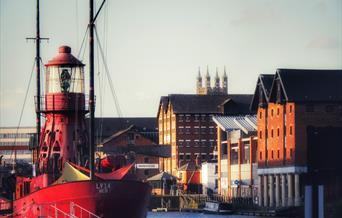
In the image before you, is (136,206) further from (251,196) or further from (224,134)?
(224,134)

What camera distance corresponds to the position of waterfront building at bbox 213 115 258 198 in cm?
12775

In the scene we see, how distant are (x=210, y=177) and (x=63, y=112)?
90652mm

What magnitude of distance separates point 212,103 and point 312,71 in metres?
73.5

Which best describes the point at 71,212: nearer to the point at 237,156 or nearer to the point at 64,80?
the point at 64,80

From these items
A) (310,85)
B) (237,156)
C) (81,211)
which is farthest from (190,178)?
(81,211)

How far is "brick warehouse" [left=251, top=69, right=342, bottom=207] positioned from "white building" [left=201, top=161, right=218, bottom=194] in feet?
111

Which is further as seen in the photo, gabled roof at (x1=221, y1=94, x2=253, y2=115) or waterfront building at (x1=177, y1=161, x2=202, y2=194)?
gabled roof at (x1=221, y1=94, x2=253, y2=115)

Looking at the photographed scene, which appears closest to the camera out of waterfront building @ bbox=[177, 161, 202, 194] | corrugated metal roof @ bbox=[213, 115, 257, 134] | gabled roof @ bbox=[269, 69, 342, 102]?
gabled roof @ bbox=[269, 69, 342, 102]

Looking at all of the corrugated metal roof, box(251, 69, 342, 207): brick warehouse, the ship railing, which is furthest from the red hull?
the corrugated metal roof

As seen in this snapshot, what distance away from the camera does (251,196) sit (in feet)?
412

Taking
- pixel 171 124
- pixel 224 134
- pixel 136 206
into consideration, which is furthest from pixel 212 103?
pixel 136 206

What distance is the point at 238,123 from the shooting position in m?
140

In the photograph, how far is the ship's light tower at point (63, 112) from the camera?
206 ft

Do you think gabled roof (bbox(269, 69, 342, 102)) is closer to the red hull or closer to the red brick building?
the red hull
